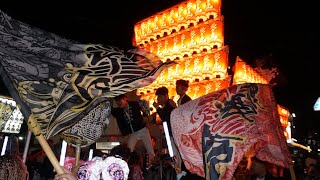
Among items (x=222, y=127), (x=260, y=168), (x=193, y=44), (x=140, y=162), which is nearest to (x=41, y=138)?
(x=222, y=127)

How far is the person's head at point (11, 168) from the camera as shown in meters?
3.37

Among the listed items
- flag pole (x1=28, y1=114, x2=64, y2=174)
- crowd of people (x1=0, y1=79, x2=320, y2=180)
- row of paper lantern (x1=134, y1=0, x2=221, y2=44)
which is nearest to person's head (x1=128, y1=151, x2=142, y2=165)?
crowd of people (x1=0, y1=79, x2=320, y2=180)

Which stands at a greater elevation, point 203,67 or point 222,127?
point 203,67

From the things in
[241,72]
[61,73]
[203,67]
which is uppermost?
[203,67]

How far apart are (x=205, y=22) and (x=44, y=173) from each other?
814cm

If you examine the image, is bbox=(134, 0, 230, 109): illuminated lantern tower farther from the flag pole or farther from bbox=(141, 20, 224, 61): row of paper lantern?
the flag pole

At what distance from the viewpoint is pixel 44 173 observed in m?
9.06

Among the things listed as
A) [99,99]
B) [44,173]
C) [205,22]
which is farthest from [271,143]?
[205,22]

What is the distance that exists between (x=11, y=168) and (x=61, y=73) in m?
1.38

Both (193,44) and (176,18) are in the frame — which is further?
(176,18)

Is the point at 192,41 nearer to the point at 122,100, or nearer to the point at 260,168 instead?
the point at 122,100

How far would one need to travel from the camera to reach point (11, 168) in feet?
11.2

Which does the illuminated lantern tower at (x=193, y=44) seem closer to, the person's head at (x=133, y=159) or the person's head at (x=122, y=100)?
the person's head at (x=122, y=100)

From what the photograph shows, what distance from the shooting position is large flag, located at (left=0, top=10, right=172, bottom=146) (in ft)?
8.20
